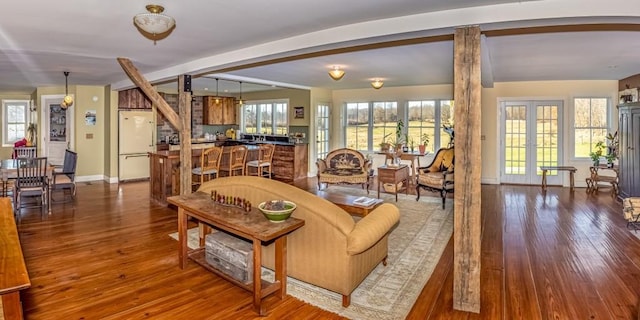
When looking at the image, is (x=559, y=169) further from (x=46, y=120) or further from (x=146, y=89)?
(x=46, y=120)

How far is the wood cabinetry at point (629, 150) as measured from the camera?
630cm

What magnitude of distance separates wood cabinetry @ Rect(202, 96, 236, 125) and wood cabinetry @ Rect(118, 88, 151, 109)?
181 centimetres

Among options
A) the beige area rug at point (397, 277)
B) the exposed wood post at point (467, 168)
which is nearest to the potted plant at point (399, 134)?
the beige area rug at point (397, 277)

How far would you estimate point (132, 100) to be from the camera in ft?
30.5

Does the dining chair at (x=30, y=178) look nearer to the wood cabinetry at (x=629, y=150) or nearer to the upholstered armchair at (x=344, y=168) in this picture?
the upholstered armchair at (x=344, y=168)

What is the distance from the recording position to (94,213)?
586 cm

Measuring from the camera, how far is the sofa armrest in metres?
2.83

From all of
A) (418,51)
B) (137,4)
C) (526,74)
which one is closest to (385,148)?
(526,74)

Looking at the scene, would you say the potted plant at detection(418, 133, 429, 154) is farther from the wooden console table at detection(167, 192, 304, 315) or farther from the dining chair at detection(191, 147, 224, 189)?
the wooden console table at detection(167, 192, 304, 315)

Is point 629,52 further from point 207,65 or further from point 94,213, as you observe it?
point 94,213

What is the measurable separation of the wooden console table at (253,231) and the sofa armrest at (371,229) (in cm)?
43

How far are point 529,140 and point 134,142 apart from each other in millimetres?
9523

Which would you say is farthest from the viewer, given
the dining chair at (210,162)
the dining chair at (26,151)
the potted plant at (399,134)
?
the potted plant at (399,134)

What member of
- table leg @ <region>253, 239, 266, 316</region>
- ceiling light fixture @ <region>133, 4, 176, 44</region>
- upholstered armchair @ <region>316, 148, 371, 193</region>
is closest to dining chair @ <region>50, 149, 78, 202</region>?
upholstered armchair @ <region>316, 148, 371, 193</region>
